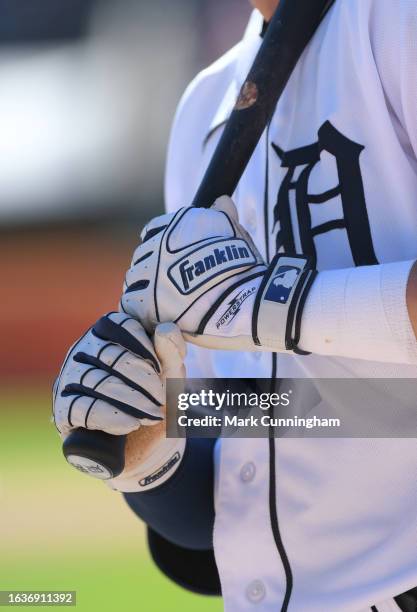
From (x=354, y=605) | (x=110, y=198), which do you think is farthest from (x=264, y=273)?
(x=110, y=198)

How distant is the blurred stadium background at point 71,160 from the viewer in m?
4.71

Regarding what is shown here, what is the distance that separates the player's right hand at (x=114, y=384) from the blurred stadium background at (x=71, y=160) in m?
2.59

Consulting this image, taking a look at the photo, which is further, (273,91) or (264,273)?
(273,91)

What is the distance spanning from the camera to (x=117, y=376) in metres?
0.96

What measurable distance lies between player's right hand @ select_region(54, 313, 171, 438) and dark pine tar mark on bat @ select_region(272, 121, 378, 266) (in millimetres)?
234

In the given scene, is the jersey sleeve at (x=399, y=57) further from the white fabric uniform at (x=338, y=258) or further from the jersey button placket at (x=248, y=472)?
the jersey button placket at (x=248, y=472)

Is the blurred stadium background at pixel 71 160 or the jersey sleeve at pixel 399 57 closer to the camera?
the jersey sleeve at pixel 399 57

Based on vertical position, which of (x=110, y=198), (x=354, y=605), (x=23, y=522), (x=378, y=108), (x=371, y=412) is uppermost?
(x=378, y=108)

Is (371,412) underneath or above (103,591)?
above

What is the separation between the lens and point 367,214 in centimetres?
100

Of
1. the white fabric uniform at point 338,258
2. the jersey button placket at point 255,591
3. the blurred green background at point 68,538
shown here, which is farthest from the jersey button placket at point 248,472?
the blurred green background at point 68,538

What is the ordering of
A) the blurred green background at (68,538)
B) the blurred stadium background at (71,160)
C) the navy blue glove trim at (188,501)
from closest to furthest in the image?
the navy blue glove trim at (188,501), the blurred green background at (68,538), the blurred stadium background at (71,160)

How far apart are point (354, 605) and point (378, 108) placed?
1.76 ft

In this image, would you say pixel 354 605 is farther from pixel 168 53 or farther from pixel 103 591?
pixel 168 53
